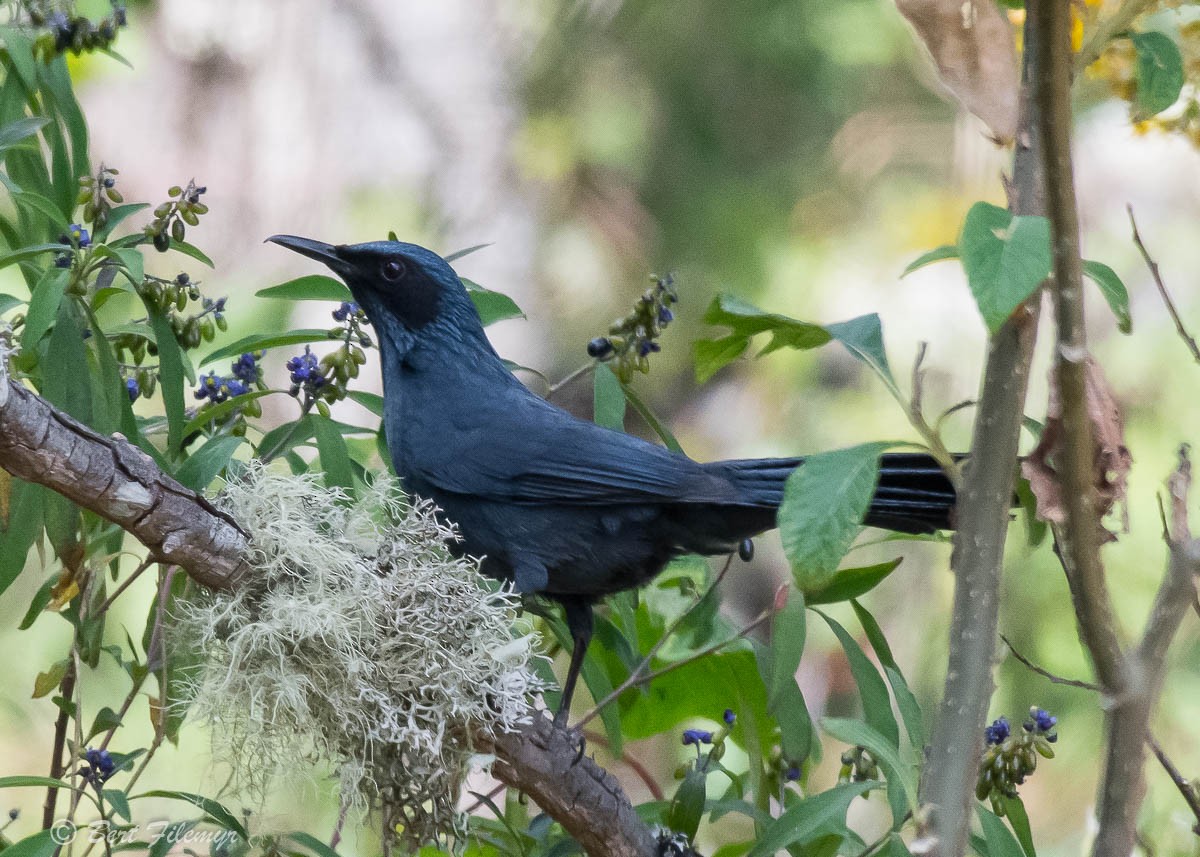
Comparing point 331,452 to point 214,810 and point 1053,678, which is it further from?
point 1053,678

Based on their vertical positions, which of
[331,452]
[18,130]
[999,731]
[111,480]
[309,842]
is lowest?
[309,842]

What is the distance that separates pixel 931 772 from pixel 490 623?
1.26m

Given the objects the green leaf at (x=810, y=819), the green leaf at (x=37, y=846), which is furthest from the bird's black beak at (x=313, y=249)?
the green leaf at (x=810, y=819)

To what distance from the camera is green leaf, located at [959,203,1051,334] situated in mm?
1355

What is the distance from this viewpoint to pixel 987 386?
141cm

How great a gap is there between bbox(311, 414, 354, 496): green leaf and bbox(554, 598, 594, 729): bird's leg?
0.65 m

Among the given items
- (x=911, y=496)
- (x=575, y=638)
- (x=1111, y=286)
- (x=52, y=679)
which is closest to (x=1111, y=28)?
(x=1111, y=286)

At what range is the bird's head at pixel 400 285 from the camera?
3.39 metres

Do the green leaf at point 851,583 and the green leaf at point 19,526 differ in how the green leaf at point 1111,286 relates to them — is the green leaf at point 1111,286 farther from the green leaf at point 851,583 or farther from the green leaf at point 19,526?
the green leaf at point 19,526

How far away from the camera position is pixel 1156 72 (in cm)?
174

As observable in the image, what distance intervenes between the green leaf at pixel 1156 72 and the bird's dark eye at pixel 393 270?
6.72ft

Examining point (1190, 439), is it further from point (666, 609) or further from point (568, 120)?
point (568, 120)

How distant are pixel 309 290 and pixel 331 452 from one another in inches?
17.2

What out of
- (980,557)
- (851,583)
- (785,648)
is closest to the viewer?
(980,557)
